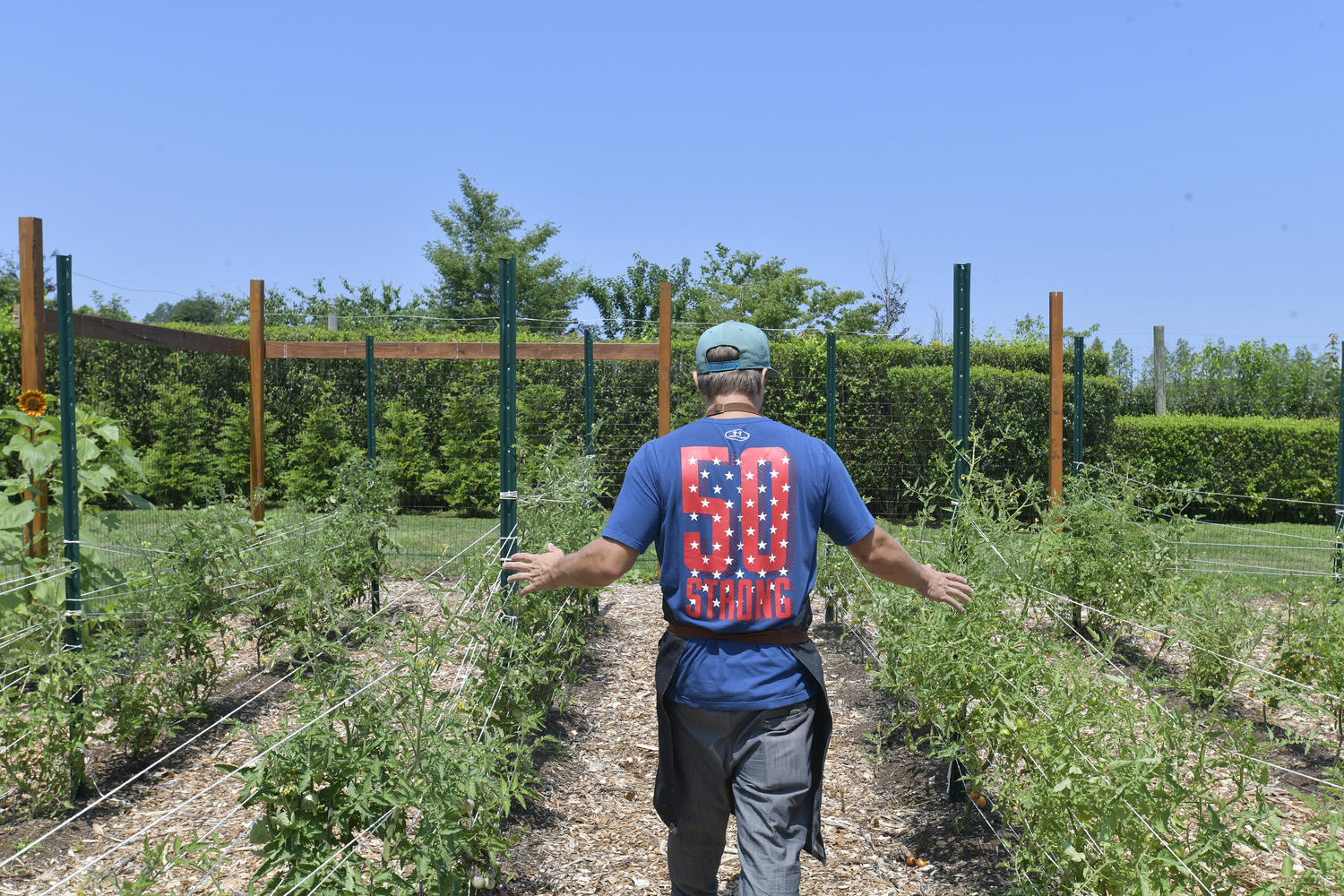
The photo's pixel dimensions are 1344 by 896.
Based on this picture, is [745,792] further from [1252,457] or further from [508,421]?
[1252,457]

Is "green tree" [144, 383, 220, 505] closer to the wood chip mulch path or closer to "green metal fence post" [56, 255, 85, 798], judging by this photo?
"green metal fence post" [56, 255, 85, 798]

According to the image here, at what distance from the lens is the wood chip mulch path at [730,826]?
318 cm

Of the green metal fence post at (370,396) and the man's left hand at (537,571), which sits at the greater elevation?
the green metal fence post at (370,396)

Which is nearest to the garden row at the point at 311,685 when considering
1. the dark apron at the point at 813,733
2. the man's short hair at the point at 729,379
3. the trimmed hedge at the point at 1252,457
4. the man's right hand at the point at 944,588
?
the dark apron at the point at 813,733

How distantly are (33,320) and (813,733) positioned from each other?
170 inches

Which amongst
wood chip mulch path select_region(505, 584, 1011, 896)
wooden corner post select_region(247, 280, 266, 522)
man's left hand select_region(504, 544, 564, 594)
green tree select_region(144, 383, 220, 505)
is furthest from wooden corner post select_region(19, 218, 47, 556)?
green tree select_region(144, 383, 220, 505)

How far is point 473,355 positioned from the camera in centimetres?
822

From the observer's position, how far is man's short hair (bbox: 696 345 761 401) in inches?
95.5

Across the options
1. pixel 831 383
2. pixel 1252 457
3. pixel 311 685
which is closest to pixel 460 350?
pixel 831 383

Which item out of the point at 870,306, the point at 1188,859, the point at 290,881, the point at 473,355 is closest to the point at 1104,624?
the point at 1188,859

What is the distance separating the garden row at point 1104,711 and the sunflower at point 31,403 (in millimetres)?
4072

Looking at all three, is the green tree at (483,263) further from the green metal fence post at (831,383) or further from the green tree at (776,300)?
the green metal fence post at (831,383)

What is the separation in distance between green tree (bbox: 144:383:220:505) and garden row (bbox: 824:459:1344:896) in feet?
27.1

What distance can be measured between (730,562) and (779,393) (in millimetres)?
8108
